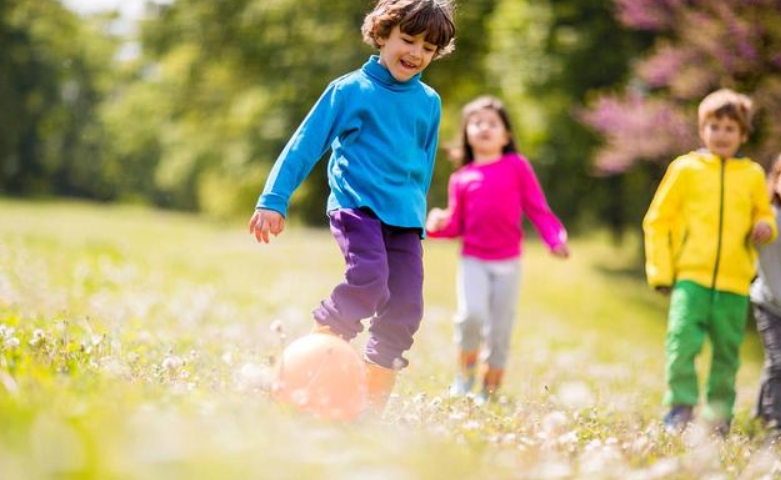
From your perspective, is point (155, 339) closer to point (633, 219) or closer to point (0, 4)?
point (633, 219)

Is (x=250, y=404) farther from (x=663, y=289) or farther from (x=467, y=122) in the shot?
(x=467, y=122)

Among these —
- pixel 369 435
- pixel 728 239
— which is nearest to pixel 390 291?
pixel 369 435

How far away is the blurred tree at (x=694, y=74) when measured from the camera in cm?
1326

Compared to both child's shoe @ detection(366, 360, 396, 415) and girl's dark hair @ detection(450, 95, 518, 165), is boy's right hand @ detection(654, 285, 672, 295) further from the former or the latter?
child's shoe @ detection(366, 360, 396, 415)

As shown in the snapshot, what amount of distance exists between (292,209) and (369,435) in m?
30.2

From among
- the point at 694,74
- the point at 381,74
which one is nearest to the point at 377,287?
the point at 381,74

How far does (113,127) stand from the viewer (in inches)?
1772

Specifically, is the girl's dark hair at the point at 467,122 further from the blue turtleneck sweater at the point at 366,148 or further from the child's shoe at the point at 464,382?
the blue turtleneck sweater at the point at 366,148

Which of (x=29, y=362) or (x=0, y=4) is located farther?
(x=0, y=4)

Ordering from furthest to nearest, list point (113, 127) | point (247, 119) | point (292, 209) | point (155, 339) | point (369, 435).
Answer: point (113, 127) < point (292, 209) < point (247, 119) < point (155, 339) < point (369, 435)

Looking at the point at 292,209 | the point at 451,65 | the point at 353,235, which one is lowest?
the point at 292,209

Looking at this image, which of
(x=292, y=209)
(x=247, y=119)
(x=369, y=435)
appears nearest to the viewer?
(x=369, y=435)

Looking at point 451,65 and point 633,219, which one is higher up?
point 451,65

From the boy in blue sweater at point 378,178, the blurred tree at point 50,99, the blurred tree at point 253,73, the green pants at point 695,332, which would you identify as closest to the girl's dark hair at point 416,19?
the boy in blue sweater at point 378,178
